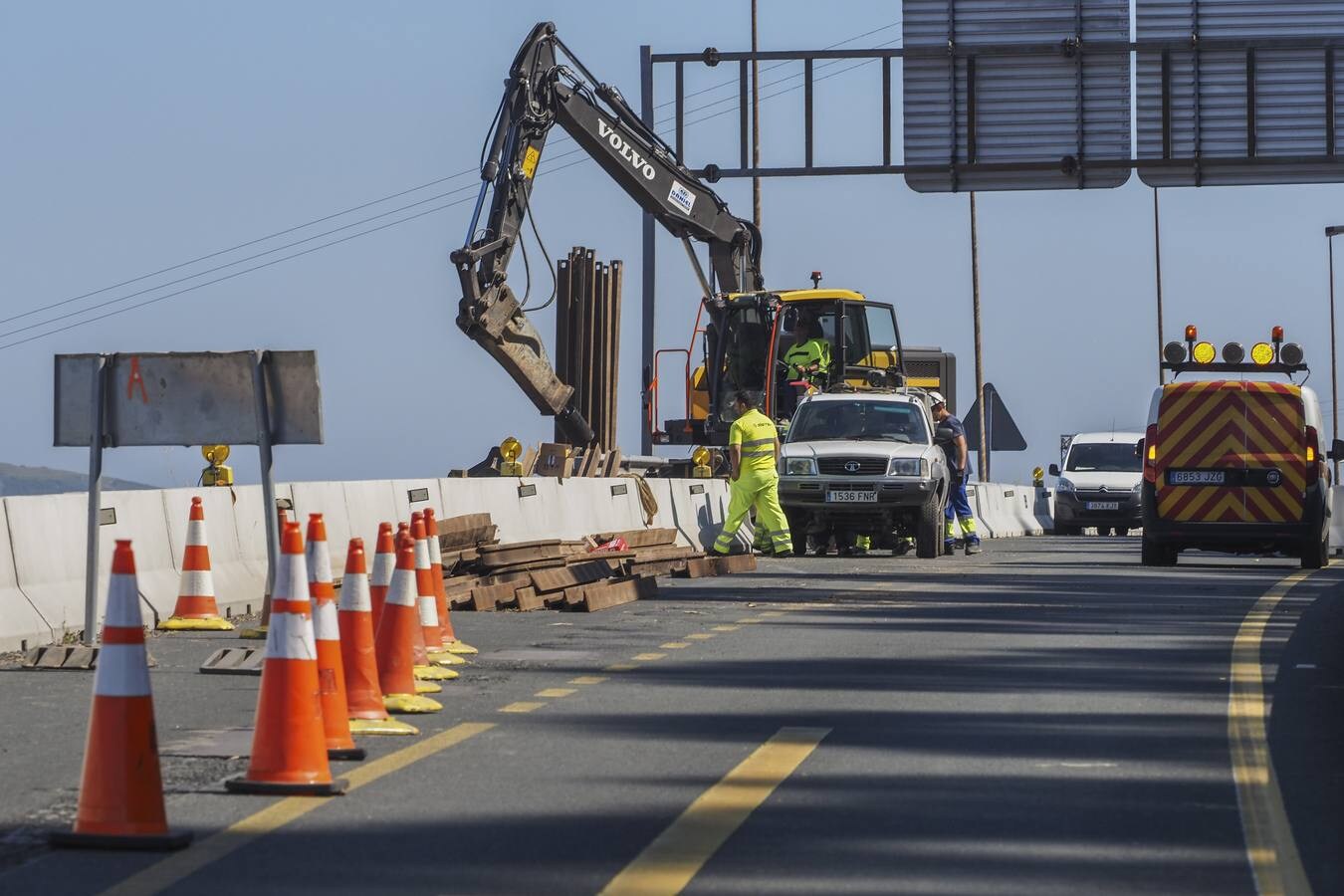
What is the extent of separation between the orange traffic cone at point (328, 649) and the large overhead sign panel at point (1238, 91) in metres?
23.7

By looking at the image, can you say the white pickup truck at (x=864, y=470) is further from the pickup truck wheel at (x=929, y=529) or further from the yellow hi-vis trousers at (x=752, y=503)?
the yellow hi-vis trousers at (x=752, y=503)

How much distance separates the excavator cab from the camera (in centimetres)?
3234

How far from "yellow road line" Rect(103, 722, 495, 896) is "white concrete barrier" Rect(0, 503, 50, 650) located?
15.6 feet

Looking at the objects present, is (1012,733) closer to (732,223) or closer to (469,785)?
(469,785)

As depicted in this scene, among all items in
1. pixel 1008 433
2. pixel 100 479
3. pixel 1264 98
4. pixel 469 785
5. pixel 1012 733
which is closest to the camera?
pixel 469 785

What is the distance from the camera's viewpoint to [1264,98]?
30812 millimetres

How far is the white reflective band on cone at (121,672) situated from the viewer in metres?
7.13

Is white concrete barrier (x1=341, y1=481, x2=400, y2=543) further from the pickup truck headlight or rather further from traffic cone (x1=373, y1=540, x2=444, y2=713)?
the pickup truck headlight

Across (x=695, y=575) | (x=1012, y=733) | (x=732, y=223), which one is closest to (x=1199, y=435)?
(x=695, y=575)

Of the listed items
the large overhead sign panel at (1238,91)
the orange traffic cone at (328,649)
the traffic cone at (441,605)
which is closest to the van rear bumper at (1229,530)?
the large overhead sign panel at (1238,91)

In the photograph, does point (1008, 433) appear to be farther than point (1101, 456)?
Yes

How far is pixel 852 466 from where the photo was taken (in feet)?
89.6

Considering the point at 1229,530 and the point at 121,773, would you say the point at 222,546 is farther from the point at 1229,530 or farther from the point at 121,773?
the point at 1229,530

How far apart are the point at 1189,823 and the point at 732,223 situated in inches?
1083
